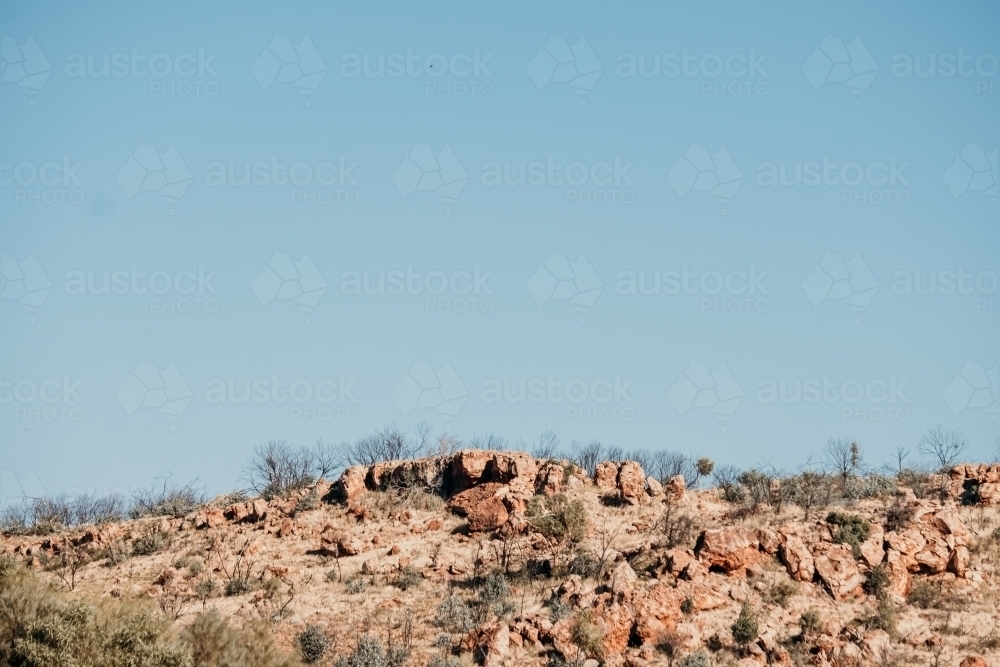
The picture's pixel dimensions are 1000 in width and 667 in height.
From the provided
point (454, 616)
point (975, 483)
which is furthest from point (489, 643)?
point (975, 483)

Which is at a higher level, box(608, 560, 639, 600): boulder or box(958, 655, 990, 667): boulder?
box(608, 560, 639, 600): boulder

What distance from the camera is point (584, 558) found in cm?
3575

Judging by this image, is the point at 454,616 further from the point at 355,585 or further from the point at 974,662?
the point at 974,662

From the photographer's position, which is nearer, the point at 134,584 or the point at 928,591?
the point at 928,591

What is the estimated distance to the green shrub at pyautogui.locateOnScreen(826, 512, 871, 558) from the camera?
34.4 metres

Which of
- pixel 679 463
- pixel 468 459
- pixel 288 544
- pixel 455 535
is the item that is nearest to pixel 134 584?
pixel 288 544

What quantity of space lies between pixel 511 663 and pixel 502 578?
5726 millimetres

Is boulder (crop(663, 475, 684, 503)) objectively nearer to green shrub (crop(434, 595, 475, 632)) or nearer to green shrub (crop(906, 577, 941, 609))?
green shrub (crop(906, 577, 941, 609))

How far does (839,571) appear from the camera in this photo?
3328 centimetres

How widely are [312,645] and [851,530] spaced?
18523mm

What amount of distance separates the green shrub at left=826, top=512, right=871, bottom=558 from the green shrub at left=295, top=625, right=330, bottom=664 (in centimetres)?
1763

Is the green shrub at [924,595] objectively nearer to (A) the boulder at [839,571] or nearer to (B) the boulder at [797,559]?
(A) the boulder at [839,571]

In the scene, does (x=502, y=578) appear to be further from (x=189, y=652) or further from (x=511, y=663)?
(x=189, y=652)

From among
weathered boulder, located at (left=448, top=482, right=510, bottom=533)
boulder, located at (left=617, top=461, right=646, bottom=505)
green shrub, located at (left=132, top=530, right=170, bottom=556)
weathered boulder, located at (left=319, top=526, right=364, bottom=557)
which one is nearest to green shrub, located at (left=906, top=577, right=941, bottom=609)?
boulder, located at (left=617, top=461, right=646, bottom=505)
